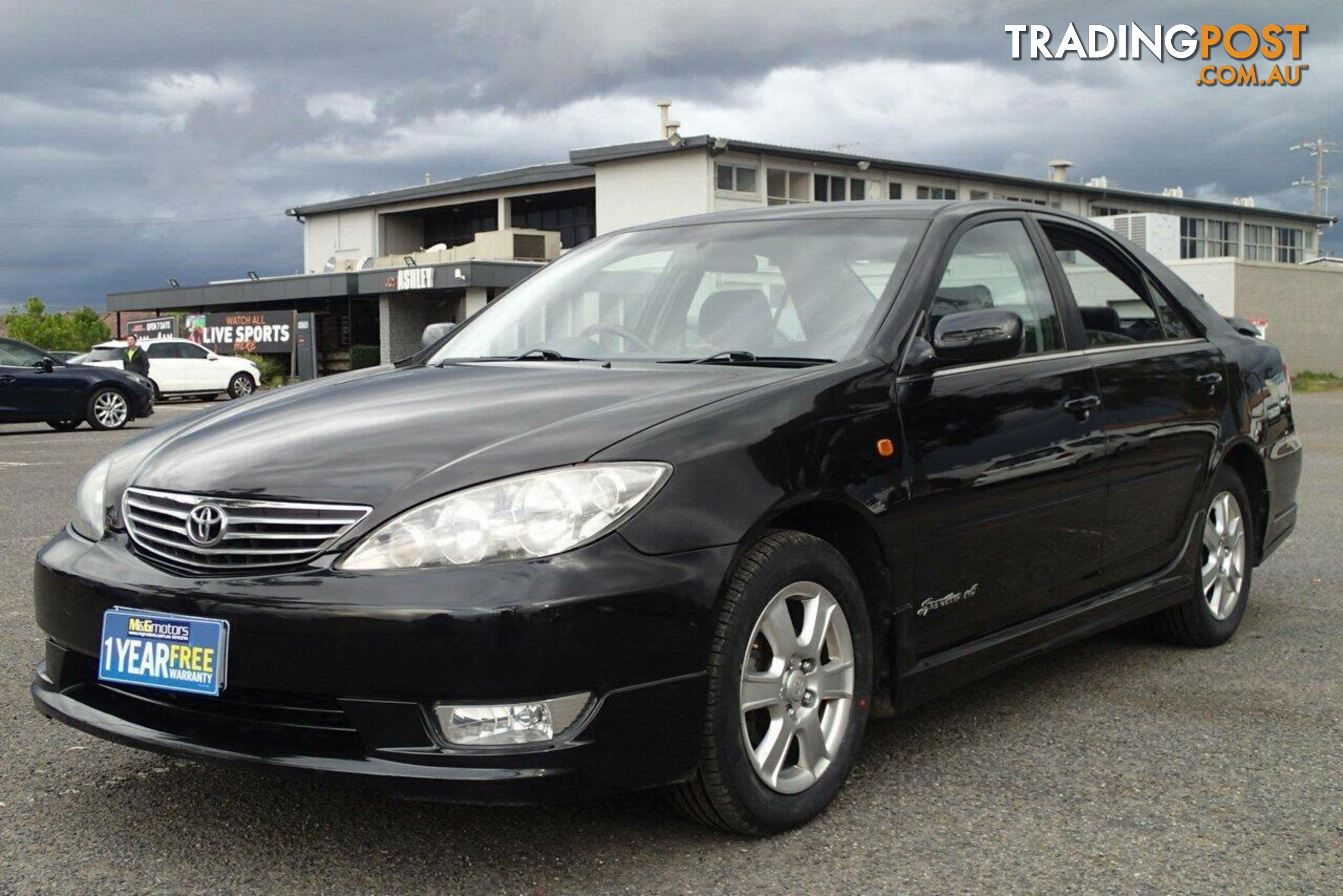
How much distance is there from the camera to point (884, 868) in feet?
10.3

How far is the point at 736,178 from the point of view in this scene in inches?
1998

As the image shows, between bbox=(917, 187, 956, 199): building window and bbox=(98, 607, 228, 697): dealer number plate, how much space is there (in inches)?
2150

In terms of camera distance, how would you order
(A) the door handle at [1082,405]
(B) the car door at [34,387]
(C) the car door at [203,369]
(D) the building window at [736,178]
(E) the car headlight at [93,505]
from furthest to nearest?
(D) the building window at [736,178], (C) the car door at [203,369], (B) the car door at [34,387], (A) the door handle at [1082,405], (E) the car headlight at [93,505]

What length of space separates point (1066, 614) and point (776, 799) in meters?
1.50

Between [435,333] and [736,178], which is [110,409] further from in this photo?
[736,178]

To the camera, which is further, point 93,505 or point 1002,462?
point 1002,462

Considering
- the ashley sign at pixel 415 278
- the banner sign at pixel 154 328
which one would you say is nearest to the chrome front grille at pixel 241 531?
the ashley sign at pixel 415 278

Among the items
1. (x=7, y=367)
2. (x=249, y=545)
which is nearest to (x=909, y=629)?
(x=249, y=545)

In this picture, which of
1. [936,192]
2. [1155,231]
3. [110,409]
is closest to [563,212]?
[936,192]

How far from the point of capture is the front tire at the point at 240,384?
119 feet

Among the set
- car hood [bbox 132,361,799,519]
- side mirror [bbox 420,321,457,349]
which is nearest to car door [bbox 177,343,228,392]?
side mirror [bbox 420,321,457,349]

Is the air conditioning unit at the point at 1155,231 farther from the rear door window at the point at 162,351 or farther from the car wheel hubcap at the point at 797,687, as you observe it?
the car wheel hubcap at the point at 797,687

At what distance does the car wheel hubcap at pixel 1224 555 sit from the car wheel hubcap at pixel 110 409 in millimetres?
18333

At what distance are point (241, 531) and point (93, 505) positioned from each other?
69 centimetres
